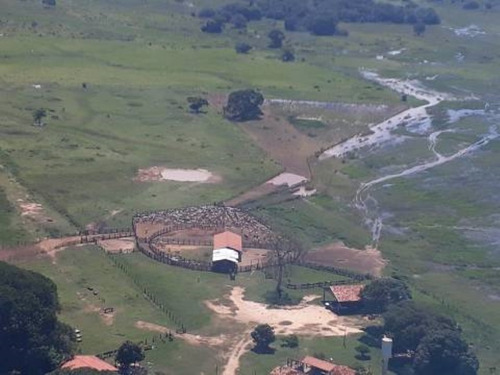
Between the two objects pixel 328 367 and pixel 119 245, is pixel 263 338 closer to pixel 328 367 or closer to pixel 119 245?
pixel 328 367

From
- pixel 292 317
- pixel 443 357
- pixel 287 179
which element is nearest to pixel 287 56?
pixel 287 179

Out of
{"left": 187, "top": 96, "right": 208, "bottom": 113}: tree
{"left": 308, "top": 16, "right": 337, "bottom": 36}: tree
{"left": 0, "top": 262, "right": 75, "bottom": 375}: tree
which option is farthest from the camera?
{"left": 308, "top": 16, "right": 337, "bottom": 36}: tree

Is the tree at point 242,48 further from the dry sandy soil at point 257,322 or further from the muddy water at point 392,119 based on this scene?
the dry sandy soil at point 257,322

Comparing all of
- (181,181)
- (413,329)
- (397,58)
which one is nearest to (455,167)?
(181,181)

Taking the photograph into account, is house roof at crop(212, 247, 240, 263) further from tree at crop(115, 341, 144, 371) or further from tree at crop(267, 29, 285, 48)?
tree at crop(267, 29, 285, 48)

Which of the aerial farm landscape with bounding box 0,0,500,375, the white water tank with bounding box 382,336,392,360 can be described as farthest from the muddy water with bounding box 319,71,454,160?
the white water tank with bounding box 382,336,392,360

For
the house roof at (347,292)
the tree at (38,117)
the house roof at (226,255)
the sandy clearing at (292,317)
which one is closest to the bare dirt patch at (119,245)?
the house roof at (226,255)
